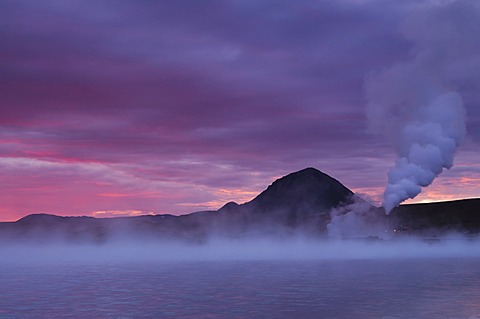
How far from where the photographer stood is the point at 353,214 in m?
186

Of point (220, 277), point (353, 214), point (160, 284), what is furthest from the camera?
point (353, 214)

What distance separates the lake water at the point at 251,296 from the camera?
36188 millimetres

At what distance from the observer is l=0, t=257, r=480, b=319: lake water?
119ft

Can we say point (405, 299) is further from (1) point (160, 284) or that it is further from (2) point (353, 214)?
(2) point (353, 214)

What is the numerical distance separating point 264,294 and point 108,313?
1332cm

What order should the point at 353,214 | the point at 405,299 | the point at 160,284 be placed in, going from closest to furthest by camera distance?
1. the point at 405,299
2. the point at 160,284
3. the point at 353,214

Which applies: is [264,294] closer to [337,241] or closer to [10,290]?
[10,290]

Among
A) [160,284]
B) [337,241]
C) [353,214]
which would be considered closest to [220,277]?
[160,284]

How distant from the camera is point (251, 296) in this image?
44.5 metres

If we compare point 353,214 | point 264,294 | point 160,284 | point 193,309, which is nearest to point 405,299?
point 264,294

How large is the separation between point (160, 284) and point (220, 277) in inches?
370

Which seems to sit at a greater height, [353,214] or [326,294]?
[353,214]

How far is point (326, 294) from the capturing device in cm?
4494

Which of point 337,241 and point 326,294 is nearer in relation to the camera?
point 326,294
